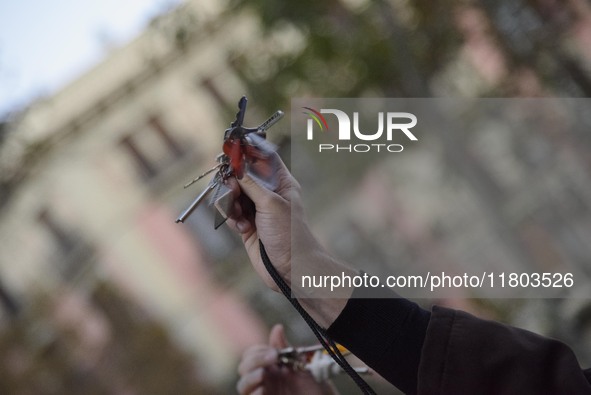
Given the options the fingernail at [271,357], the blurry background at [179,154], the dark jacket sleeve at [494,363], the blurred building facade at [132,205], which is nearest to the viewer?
the dark jacket sleeve at [494,363]

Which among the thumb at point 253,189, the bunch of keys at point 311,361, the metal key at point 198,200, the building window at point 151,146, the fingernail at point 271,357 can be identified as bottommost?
the bunch of keys at point 311,361

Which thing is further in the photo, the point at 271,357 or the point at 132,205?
the point at 132,205

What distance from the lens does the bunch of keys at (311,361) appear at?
842 mm

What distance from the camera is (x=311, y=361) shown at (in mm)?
858

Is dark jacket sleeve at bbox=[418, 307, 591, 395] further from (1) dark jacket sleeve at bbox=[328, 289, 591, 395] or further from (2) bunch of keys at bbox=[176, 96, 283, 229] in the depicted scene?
(2) bunch of keys at bbox=[176, 96, 283, 229]

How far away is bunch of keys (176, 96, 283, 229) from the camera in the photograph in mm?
603

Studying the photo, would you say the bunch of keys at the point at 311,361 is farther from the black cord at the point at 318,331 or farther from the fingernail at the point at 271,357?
the black cord at the point at 318,331

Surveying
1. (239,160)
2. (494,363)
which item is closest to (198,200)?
(239,160)

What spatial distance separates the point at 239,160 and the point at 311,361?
12.9 inches

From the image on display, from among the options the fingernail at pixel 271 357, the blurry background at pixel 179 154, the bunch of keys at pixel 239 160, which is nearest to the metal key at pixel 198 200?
the bunch of keys at pixel 239 160

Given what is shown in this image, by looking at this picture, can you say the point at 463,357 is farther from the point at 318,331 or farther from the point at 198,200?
the point at 198,200

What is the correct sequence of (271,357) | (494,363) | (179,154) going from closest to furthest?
1. (494,363)
2. (271,357)
3. (179,154)

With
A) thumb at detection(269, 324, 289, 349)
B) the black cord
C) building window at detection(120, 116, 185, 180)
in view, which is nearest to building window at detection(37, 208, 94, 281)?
building window at detection(120, 116, 185, 180)

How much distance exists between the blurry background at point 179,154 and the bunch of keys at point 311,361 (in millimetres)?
2445
